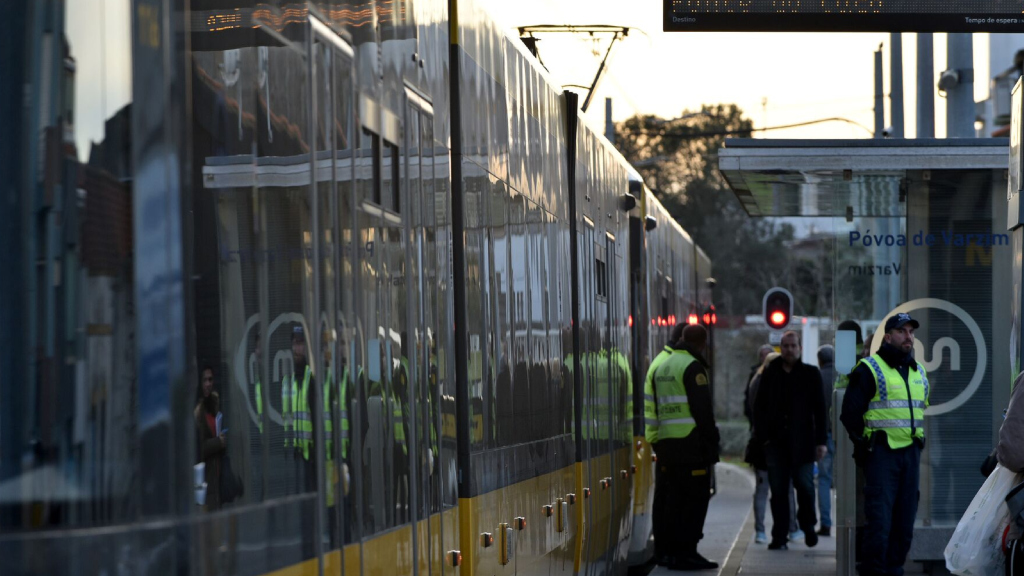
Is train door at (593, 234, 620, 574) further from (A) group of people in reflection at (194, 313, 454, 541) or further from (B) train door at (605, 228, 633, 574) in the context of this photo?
(A) group of people in reflection at (194, 313, 454, 541)

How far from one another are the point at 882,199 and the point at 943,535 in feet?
9.04

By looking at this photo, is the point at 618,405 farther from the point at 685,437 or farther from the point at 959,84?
the point at 959,84

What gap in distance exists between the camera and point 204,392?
3.14 metres

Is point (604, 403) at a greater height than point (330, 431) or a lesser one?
lesser

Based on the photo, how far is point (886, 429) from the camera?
35.9ft

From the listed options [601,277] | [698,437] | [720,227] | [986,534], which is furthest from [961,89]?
[720,227]

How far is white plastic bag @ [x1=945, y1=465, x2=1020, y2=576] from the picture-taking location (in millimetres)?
7535

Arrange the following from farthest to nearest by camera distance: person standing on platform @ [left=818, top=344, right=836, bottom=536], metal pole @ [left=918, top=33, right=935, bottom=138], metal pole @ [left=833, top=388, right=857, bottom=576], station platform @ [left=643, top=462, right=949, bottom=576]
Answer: metal pole @ [left=918, top=33, right=935, bottom=138], person standing on platform @ [left=818, top=344, right=836, bottom=536], station platform @ [left=643, top=462, right=949, bottom=576], metal pole @ [left=833, top=388, right=857, bottom=576]

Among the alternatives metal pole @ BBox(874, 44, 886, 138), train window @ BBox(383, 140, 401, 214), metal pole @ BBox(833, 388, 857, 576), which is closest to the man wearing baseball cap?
metal pole @ BBox(833, 388, 857, 576)

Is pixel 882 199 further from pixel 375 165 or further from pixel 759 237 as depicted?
pixel 759 237

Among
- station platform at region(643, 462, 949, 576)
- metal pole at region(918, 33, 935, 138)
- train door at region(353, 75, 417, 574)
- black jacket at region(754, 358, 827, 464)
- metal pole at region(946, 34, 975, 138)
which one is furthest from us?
metal pole at region(918, 33, 935, 138)

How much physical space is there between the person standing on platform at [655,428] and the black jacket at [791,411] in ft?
4.15

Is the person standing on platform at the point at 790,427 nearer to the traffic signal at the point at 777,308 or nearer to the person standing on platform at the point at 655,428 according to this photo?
the person standing on platform at the point at 655,428

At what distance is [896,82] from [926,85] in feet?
11.1
